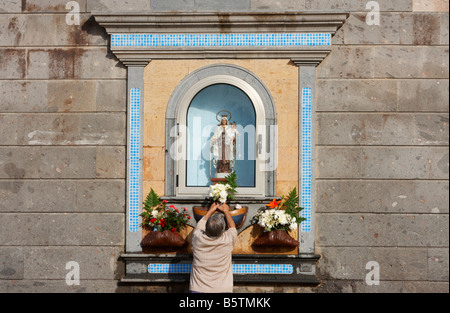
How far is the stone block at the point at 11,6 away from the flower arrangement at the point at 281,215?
527 cm

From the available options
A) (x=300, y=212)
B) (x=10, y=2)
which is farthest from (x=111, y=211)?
(x=10, y=2)

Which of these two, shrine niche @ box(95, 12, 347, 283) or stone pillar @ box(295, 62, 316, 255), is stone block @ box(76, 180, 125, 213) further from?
stone pillar @ box(295, 62, 316, 255)

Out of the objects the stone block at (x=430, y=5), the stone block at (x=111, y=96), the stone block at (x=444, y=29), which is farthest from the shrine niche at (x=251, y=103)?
the stone block at (x=444, y=29)

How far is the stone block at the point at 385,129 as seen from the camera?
7609mm

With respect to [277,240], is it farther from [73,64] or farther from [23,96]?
[23,96]

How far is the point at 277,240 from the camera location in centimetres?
733

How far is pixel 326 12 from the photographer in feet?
24.5

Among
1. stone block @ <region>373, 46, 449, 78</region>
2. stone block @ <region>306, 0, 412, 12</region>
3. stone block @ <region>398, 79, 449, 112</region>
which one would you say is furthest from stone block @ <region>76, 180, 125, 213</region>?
stone block @ <region>398, 79, 449, 112</region>

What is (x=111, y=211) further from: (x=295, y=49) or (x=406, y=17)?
(x=406, y=17)

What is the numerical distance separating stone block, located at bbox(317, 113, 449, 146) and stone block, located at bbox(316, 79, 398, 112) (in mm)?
130

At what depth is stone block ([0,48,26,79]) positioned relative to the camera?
7.88 m

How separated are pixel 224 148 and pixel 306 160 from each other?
1.36m

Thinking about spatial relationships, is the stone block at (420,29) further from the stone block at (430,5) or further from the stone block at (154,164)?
the stone block at (154,164)

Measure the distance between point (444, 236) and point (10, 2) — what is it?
8107 mm
